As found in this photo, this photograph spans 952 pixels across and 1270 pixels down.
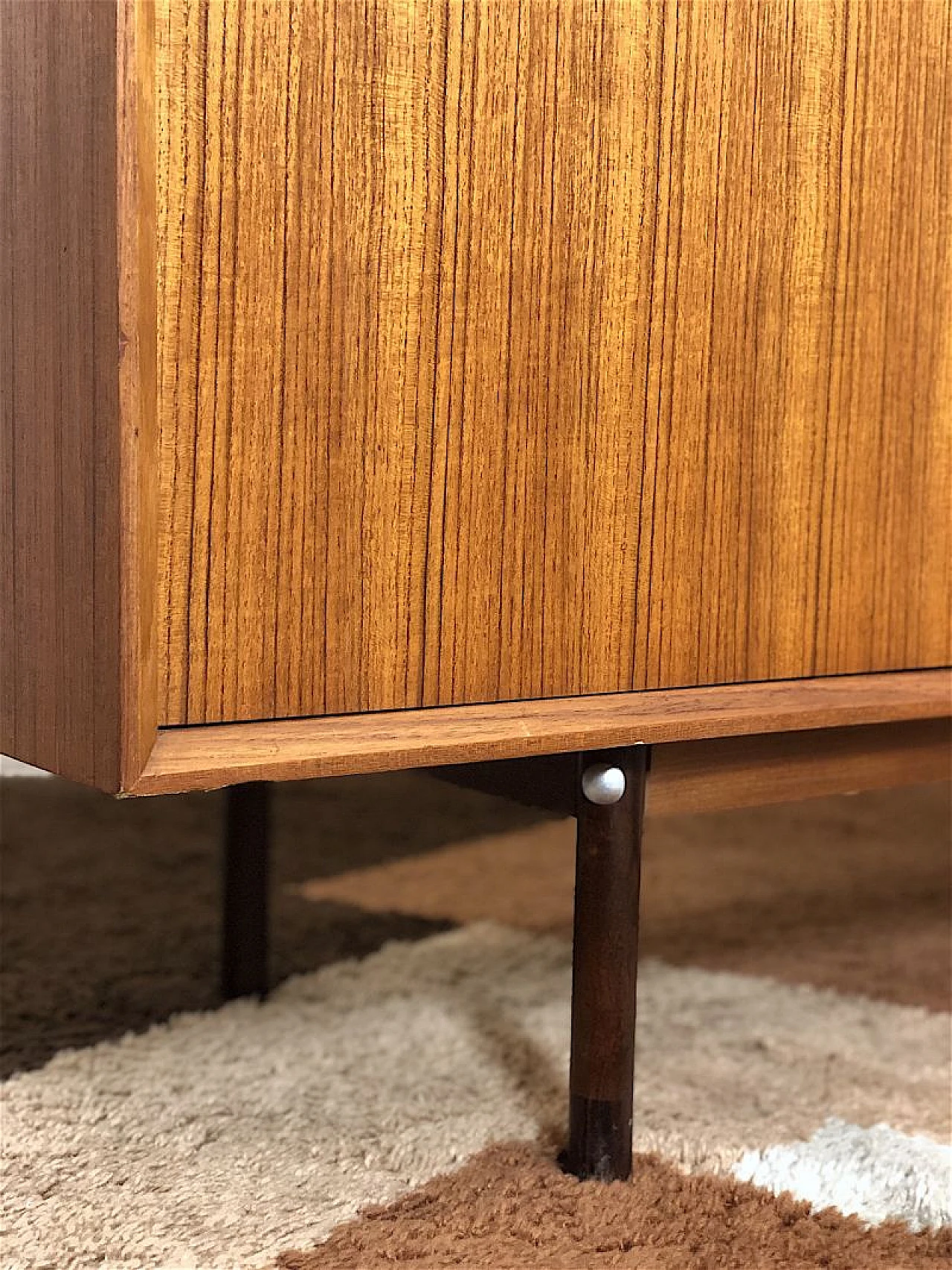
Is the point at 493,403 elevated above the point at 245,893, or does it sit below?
above

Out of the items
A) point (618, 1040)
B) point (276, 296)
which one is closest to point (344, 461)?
point (276, 296)

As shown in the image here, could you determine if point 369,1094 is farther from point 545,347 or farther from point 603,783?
point 545,347

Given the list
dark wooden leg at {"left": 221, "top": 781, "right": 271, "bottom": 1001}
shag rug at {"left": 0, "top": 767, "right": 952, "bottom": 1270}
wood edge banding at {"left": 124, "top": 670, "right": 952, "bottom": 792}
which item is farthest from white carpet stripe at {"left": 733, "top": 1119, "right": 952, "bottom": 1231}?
dark wooden leg at {"left": 221, "top": 781, "right": 271, "bottom": 1001}

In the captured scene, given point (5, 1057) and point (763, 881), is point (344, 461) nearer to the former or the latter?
point (5, 1057)

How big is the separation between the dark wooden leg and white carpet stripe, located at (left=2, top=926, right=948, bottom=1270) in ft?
0.10

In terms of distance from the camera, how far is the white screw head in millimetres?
720

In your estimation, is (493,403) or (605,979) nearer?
(493,403)

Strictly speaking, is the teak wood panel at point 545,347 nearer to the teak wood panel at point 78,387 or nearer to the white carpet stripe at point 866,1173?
the teak wood panel at point 78,387

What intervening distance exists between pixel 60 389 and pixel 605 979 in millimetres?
398

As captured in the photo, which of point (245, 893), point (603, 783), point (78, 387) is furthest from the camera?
point (245, 893)

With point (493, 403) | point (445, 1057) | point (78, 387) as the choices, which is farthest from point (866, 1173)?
point (78, 387)

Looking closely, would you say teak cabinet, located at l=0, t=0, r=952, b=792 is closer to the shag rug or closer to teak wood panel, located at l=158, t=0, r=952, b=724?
teak wood panel, located at l=158, t=0, r=952, b=724

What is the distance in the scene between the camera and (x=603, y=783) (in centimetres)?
72

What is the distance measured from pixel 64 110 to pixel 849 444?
0.41 metres
